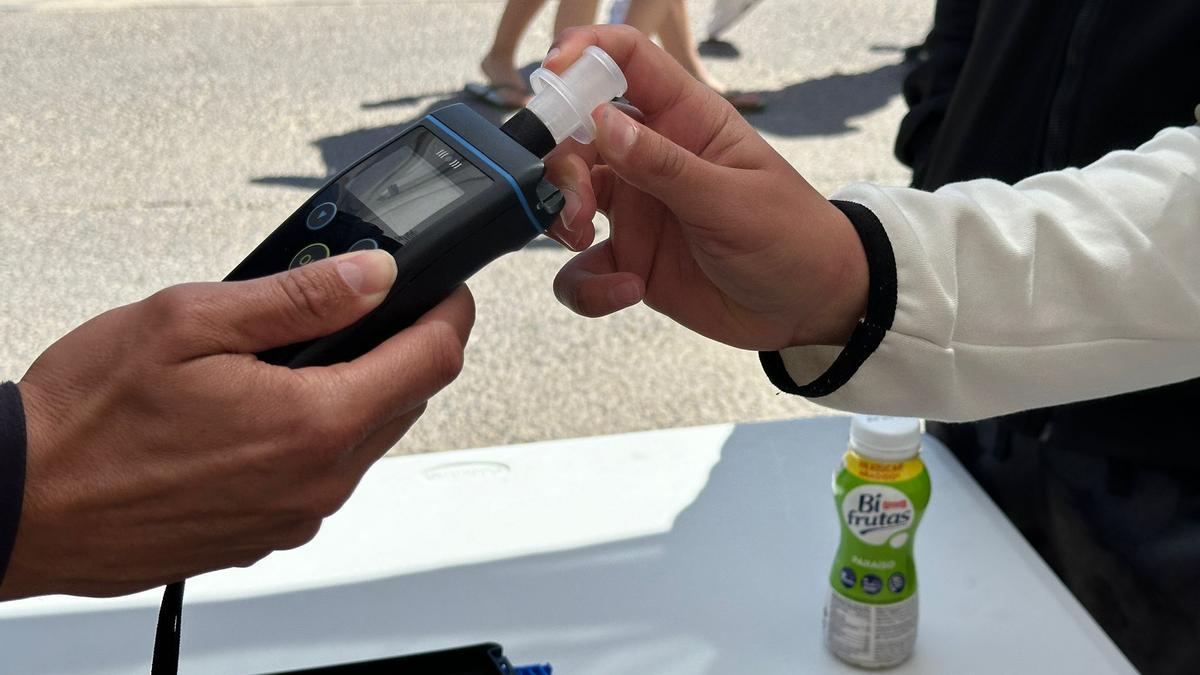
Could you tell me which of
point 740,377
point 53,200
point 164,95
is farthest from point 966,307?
point 164,95

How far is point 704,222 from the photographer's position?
2.13ft

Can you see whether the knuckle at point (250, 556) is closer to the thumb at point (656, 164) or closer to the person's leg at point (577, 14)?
the thumb at point (656, 164)

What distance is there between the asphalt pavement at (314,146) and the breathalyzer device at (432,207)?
142 centimetres

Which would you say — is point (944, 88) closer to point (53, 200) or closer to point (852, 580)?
point (852, 580)

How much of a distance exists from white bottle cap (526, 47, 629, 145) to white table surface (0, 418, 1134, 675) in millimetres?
333

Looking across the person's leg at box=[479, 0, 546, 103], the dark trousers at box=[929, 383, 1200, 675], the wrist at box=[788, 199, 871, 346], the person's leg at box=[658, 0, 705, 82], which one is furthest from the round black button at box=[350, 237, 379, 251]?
the person's leg at box=[658, 0, 705, 82]

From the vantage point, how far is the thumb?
23.5 inches

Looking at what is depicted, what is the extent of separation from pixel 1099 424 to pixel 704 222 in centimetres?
42

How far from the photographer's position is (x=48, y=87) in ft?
9.71

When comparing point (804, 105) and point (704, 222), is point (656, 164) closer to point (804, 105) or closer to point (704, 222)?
point (704, 222)

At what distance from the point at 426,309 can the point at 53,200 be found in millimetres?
2105

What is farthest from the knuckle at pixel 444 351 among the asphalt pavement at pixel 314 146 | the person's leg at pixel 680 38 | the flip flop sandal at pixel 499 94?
the person's leg at pixel 680 38

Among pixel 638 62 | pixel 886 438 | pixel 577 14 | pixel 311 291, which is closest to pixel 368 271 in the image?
pixel 311 291

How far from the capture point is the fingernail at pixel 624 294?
0.71 m
